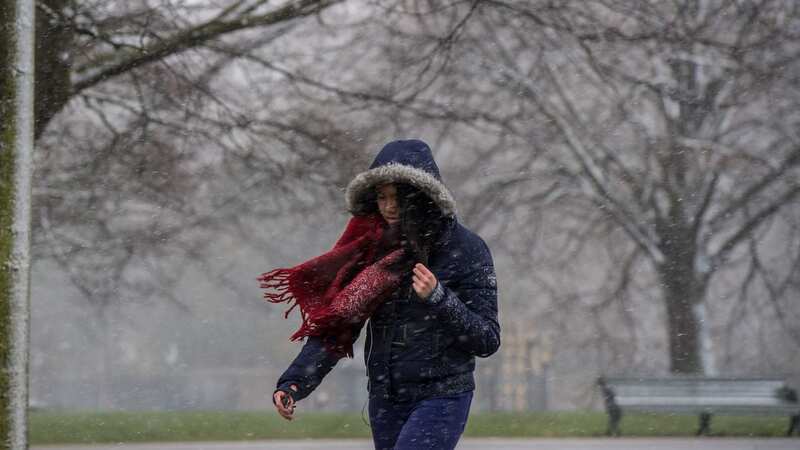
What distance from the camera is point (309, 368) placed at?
13.1 ft


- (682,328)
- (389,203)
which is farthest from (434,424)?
(682,328)

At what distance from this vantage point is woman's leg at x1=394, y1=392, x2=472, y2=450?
3.72m

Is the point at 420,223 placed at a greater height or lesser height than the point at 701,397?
greater

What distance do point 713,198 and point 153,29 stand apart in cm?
920

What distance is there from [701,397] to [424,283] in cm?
861

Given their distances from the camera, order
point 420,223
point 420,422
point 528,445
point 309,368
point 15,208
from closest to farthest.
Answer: point 420,422 < point 420,223 < point 309,368 < point 15,208 < point 528,445

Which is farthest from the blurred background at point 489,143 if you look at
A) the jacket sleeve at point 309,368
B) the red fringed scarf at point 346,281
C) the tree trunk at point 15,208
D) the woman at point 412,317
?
the woman at point 412,317

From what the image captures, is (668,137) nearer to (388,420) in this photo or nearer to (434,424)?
(388,420)

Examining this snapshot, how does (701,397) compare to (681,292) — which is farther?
(681,292)

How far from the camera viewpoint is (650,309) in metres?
22.5

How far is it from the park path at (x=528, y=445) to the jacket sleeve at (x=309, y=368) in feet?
18.7

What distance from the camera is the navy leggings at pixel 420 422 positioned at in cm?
372

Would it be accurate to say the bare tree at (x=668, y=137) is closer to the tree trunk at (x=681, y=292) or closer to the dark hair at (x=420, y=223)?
the tree trunk at (x=681, y=292)

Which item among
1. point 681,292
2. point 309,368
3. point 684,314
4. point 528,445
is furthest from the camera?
point 684,314
